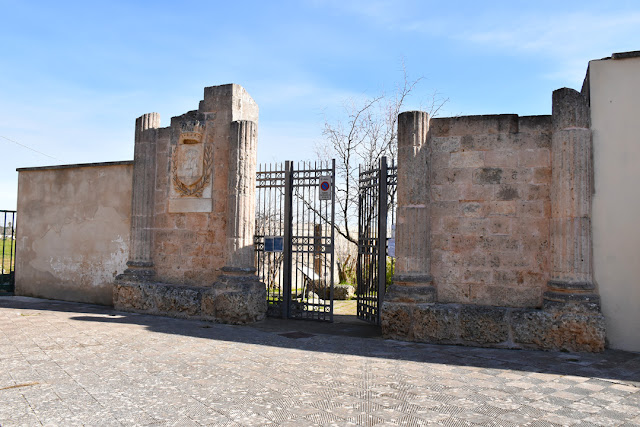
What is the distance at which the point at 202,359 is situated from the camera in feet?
18.0

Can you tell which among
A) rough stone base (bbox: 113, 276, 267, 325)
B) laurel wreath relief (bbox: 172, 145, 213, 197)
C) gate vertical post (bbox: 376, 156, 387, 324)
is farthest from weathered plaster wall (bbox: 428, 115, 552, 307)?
laurel wreath relief (bbox: 172, 145, 213, 197)

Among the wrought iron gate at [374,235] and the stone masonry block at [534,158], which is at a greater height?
the stone masonry block at [534,158]

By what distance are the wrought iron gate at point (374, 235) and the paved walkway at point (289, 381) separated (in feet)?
4.18

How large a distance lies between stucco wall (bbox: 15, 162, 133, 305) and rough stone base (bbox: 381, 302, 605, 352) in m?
5.81

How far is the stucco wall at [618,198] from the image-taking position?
20.3 feet

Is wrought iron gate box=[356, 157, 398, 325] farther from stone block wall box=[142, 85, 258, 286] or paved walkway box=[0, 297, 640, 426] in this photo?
stone block wall box=[142, 85, 258, 286]

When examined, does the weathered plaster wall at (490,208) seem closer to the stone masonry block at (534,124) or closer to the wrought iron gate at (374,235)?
the stone masonry block at (534,124)

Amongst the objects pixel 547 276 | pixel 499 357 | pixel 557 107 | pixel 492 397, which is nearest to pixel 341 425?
pixel 492 397

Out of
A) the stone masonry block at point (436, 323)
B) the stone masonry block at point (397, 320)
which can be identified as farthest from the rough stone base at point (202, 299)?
the stone masonry block at point (436, 323)

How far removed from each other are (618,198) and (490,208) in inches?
61.8

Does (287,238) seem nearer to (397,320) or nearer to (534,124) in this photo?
(397,320)

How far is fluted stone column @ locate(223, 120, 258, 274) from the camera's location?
822cm

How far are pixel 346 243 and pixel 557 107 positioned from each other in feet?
32.1

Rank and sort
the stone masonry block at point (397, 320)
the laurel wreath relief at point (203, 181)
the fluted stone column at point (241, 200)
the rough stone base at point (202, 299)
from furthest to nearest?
the laurel wreath relief at point (203, 181)
the fluted stone column at point (241, 200)
the rough stone base at point (202, 299)
the stone masonry block at point (397, 320)
